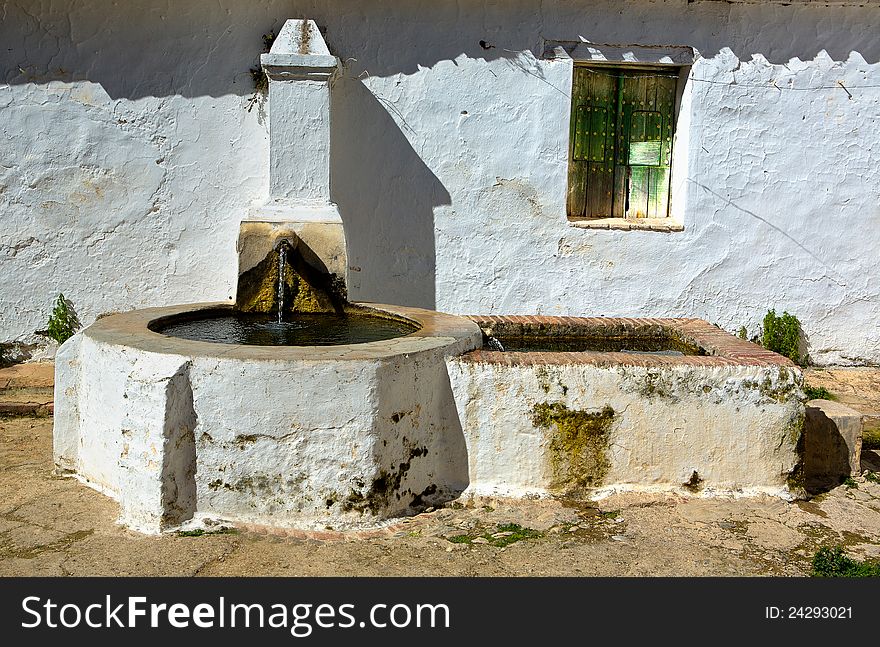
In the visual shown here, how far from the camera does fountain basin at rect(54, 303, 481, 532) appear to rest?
414 centimetres

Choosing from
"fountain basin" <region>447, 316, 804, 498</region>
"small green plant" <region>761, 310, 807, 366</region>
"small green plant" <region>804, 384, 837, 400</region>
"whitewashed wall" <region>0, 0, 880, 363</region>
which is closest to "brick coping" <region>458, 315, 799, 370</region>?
"fountain basin" <region>447, 316, 804, 498</region>

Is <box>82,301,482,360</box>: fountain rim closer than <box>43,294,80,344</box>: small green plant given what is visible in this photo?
Yes

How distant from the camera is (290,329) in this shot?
5.40 meters

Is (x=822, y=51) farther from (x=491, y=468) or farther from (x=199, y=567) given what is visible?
(x=199, y=567)

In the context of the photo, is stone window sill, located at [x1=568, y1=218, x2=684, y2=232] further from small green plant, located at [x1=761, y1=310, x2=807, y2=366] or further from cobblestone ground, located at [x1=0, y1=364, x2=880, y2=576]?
cobblestone ground, located at [x1=0, y1=364, x2=880, y2=576]

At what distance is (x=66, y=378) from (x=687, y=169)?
5.16 meters

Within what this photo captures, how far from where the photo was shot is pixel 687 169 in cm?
744

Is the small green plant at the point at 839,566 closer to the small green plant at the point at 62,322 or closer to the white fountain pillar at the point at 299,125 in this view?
the white fountain pillar at the point at 299,125

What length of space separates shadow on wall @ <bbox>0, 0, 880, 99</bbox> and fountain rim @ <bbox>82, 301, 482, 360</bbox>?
2470mm

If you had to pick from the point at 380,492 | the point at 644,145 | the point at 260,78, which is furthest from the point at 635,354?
the point at 260,78

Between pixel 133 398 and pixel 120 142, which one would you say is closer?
pixel 133 398

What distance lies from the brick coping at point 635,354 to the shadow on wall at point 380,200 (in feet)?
5.59

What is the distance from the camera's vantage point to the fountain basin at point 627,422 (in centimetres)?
468

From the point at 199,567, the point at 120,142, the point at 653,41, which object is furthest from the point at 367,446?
the point at 653,41
